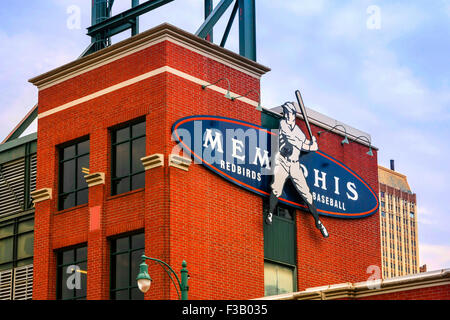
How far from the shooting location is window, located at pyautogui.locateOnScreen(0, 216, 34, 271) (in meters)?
35.9

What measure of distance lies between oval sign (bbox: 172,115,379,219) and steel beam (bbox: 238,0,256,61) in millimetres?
3547

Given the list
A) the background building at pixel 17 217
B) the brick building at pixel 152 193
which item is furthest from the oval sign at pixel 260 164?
the background building at pixel 17 217

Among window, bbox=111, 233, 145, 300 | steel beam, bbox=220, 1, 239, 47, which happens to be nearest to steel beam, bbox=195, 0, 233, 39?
steel beam, bbox=220, 1, 239, 47

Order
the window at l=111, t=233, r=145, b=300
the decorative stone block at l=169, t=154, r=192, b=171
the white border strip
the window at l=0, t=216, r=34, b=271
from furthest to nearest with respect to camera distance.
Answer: the window at l=0, t=216, r=34, b=271 → the white border strip → the window at l=111, t=233, r=145, b=300 → the decorative stone block at l=169, t=154, r=192, b=171

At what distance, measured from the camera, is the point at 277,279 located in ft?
112

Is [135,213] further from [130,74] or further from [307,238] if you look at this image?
[307,238]

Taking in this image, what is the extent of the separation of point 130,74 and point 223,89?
11.5 ft

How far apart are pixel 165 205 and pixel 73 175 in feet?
17.8

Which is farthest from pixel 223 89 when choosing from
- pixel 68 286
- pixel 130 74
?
pixel 68 286

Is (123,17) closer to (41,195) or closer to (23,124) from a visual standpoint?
(23,124)

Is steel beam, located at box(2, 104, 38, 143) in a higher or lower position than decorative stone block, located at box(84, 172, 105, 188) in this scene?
higher

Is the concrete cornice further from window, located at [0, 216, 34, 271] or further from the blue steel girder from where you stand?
window, located at [0, 216, 34, 271]

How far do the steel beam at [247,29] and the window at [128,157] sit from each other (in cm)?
620
